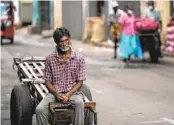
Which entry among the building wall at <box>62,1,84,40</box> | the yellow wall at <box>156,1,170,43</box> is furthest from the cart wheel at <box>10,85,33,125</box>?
the building wall at <box>62,1,84,40</box>

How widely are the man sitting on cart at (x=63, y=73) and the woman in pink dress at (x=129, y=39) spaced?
10.2 m

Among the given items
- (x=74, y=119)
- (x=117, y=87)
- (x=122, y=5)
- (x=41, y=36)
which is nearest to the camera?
(x=74, y=119)

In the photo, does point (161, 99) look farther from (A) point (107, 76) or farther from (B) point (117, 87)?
(A) point (107, 76)

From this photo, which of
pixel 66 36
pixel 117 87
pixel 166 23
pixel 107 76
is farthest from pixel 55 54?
pixel 166 23

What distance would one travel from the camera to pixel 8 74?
16109 millimetres

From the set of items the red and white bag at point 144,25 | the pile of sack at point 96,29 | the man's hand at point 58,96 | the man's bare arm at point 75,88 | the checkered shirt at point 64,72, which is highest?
the checkered shirt at point 64,72

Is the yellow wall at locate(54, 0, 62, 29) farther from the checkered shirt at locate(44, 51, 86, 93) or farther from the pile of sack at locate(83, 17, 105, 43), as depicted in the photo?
the checkered shirt at locate(44, 51, 86, 93)

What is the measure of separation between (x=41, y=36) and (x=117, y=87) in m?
22.3

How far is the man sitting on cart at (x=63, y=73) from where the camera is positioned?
275 inches

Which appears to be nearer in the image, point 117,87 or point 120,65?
point 117,87

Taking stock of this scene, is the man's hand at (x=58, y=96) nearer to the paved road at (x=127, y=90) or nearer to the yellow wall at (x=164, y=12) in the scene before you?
the paved road at (x=127, y=90)

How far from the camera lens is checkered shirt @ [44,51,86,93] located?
7.11 meters

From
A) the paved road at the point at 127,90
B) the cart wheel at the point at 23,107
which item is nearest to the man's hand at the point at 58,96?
the cart wheel at the point at 23,107

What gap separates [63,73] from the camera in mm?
7125
